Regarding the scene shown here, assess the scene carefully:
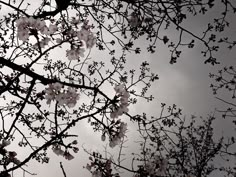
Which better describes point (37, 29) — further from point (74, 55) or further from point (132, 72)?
point (132, 72)

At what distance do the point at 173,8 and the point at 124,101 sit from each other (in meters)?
2.29

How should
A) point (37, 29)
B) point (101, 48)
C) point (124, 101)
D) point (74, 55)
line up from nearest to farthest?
point (37, 29) → point (74, 55) → point (124, 101) → point (101, 48)

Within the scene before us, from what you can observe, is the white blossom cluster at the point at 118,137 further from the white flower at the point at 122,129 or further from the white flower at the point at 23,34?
the white flower at the point at 23,34

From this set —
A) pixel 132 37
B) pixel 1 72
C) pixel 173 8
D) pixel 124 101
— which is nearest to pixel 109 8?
pixel 132 37

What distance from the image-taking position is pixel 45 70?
22.4 feet

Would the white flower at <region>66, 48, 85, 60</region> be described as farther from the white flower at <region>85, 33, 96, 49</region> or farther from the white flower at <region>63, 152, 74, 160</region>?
the white flower at <region>63, 152, 74, 160</region>

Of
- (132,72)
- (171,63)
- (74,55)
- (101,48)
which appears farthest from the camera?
(132,72)

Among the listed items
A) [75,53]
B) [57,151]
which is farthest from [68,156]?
[75,53]

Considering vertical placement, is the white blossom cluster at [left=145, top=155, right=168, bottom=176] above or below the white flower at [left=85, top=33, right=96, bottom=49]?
below

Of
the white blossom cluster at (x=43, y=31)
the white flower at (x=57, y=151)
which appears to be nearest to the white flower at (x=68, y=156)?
the white flower at (x=57, y=151)

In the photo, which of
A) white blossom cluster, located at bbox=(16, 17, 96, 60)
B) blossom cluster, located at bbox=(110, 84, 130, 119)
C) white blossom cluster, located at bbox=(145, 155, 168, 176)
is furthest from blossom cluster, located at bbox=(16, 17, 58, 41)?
white blossom cluster, located at bbox=(145, 155, 168, 176)

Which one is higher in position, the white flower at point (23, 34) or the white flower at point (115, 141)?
the white flower at point (23, 34)

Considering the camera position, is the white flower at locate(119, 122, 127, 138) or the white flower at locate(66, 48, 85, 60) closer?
the white flower at locate(66, 48, 85, 60)

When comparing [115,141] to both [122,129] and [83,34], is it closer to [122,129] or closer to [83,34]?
[122,129]
